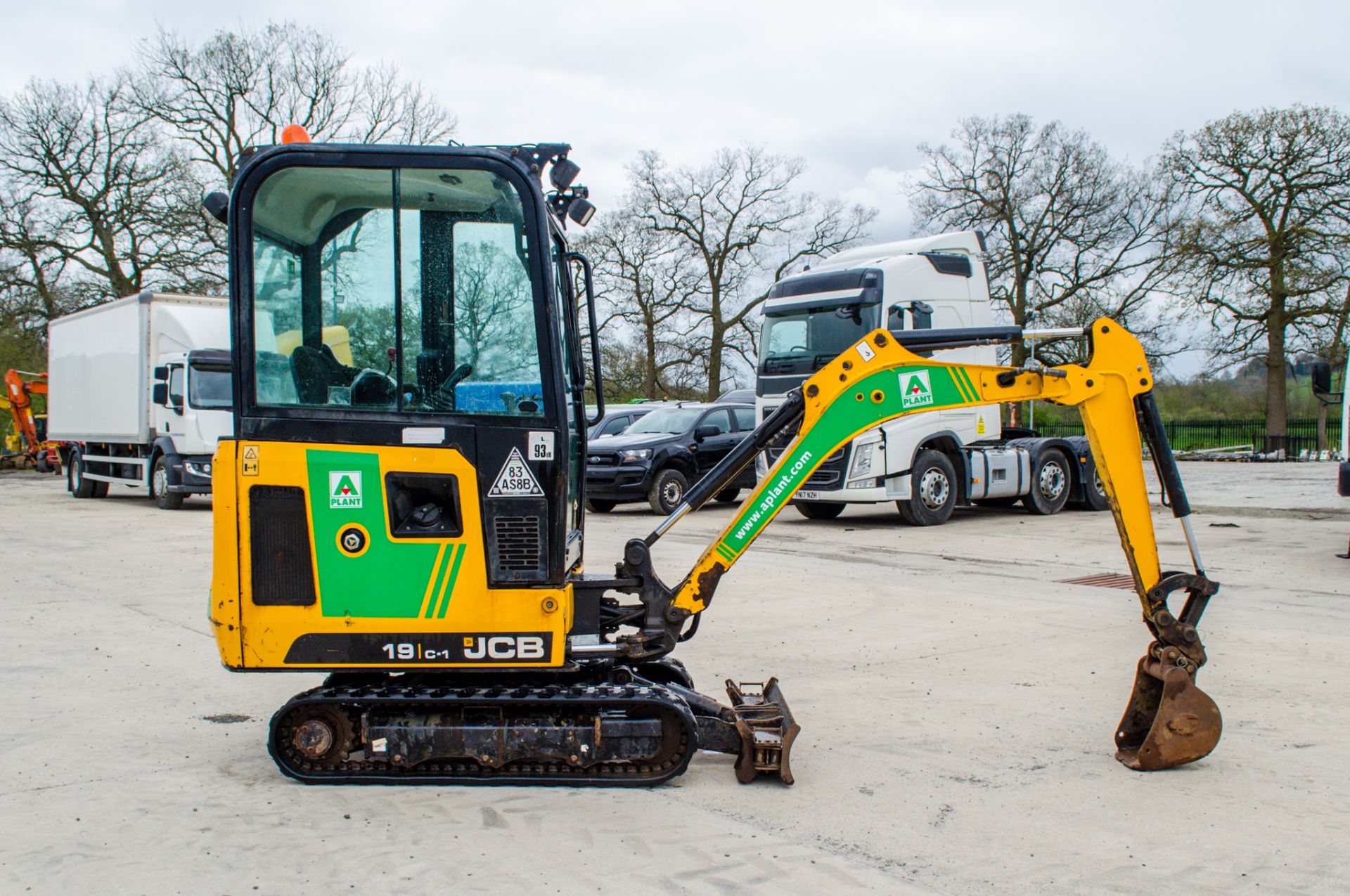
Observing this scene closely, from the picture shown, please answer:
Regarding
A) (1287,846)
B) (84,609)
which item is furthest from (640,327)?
(1287,846)

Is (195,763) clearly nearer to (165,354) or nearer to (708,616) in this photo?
(708,616)

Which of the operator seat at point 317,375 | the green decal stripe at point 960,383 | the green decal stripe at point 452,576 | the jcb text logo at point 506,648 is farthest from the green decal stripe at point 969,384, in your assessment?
the operator seat at point 317,375

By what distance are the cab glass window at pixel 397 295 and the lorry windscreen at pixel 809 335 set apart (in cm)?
1090

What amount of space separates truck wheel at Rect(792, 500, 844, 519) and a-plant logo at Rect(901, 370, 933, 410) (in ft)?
39.0

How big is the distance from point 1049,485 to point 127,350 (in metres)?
16.2

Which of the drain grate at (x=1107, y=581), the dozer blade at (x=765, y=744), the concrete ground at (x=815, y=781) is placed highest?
the dozer blade at (x=765, y=744)

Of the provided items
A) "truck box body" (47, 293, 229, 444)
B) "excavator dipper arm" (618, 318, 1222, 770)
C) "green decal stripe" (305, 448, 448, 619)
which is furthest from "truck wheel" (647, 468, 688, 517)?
"green decal stripe" (305, 448, 448, 619)

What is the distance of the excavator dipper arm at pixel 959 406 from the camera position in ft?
17.0

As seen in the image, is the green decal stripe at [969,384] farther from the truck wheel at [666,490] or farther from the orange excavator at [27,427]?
the orange excavator at [27,427]

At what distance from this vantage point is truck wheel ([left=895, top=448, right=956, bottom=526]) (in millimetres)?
15742

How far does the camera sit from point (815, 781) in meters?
4.86

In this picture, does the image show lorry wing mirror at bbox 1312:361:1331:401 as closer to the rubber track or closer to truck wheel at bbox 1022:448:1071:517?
truck wheel at bbox 1022:448:1071:517

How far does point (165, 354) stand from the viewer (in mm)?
20000

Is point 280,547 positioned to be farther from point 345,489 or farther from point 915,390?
point 915,390
